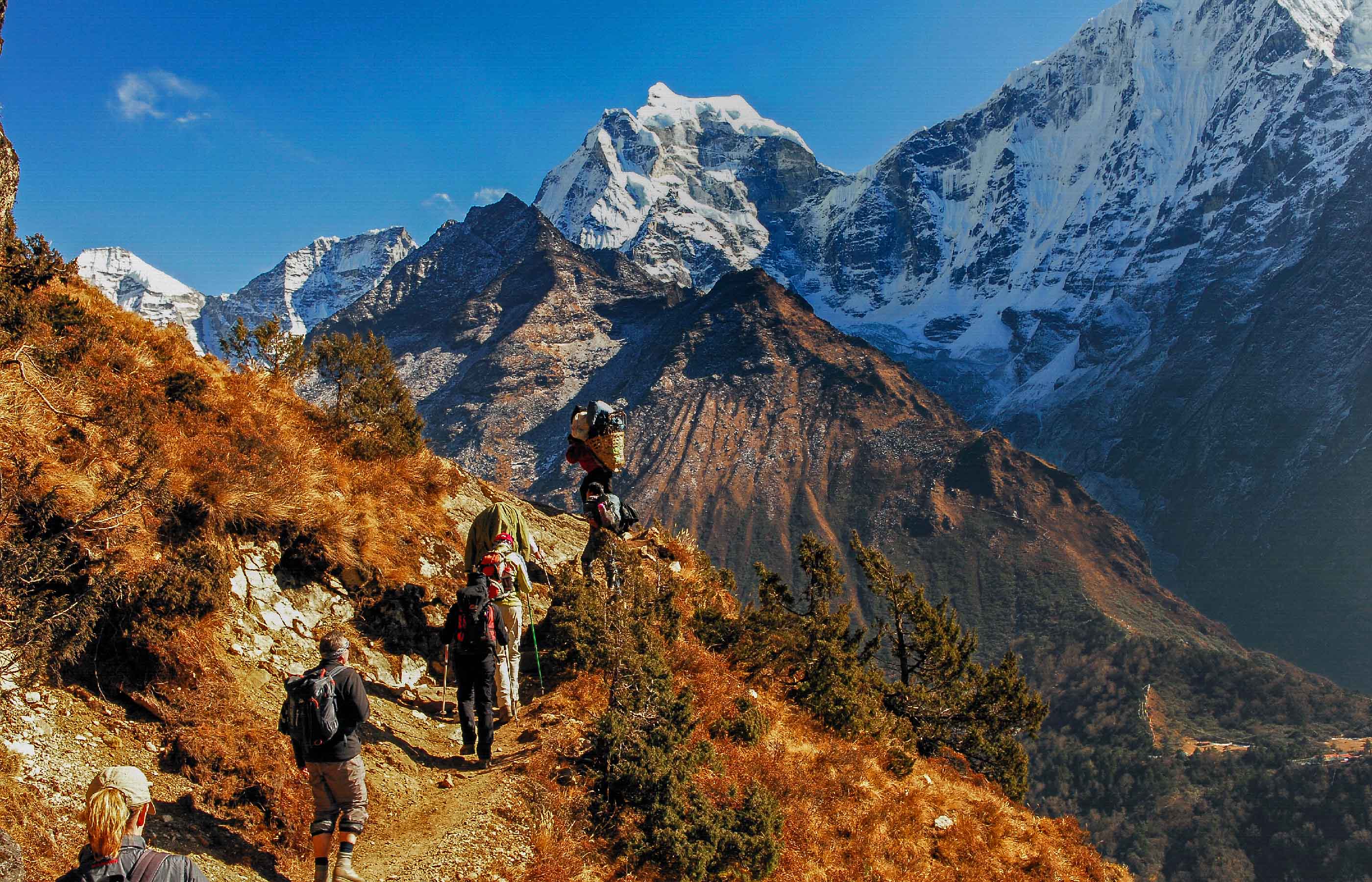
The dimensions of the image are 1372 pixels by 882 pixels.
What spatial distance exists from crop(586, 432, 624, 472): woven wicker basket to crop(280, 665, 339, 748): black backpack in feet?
25.4

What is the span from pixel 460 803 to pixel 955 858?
253 inches

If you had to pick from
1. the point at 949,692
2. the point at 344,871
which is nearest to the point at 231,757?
the point at 344,871

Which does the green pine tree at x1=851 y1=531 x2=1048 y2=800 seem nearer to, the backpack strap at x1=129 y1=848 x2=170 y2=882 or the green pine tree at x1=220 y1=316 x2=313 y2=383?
the green pine tree at x1=220 y1=316 x2=313 y2=383

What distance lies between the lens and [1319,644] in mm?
179750

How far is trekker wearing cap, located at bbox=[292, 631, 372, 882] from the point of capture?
656 cm

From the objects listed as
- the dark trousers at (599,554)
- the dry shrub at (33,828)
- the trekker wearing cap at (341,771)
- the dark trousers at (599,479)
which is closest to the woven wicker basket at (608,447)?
the dark trousers at (599,479)

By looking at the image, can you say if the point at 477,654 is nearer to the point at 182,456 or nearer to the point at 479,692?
the point at 479,692

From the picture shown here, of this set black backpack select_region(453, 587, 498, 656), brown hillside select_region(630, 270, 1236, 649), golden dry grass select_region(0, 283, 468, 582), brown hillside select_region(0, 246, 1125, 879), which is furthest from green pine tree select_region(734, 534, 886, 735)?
brown hillside select_region(630, 270, 1236, 649)

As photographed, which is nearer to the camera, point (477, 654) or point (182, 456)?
point (477, 654)

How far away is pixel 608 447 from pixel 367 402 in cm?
447

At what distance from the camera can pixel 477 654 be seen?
343 inches

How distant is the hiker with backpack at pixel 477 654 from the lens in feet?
28.5

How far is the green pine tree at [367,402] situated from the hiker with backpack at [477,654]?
18.8 ft

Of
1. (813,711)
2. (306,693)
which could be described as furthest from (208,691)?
(813,711)
